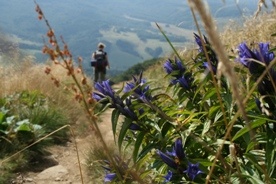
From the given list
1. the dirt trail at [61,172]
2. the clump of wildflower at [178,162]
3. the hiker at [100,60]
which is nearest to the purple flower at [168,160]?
the clump of wildflower at [178,162]

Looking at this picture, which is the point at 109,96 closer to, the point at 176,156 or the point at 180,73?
the point at 176,156

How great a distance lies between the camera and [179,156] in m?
1.50

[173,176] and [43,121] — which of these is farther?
[43,121]

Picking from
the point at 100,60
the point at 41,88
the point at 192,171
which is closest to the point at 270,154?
the point at 192,171

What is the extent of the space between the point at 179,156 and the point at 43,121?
532cm

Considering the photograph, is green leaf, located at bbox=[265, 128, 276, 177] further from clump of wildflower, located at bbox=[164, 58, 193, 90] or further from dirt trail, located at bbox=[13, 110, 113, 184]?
dirt trail, located at bbox=[13, 110, 113, 184]

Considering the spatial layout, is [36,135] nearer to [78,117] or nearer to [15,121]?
[15,121]

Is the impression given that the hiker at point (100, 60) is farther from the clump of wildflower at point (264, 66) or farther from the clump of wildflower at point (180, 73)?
the clump of wildflower at point (264, 66)

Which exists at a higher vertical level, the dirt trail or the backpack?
the dirt trail

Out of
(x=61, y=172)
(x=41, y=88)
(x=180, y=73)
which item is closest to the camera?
(x=180, y=73)

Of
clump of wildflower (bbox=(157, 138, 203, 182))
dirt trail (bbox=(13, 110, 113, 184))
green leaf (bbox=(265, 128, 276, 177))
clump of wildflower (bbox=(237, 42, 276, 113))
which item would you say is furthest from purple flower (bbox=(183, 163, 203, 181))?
dirt trail (bbox=(13, 110, 113, 184))

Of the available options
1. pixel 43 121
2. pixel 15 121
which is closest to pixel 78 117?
pixel 43 121

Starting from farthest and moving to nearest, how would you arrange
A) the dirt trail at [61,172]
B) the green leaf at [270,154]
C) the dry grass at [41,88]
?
the dry grass at [41,88]
the dirt trail at [61,172]
the green leaf at [270,154]

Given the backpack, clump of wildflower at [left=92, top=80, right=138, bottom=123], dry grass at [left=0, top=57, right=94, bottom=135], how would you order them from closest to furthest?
1. clump of wildflower at [left=92, top=80, right=138, bottom=123]
2. dry grass at [left=0, top=57, right=94, bottom=135]
3. the backpack
